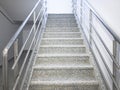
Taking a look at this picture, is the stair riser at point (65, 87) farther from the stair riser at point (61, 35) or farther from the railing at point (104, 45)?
the stair riser at point (61, 35)

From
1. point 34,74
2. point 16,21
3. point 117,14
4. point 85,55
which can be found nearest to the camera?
point 117,14

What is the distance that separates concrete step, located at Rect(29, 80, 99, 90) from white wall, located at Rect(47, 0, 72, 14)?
14.1 feet

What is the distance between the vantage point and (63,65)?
3.44 metres

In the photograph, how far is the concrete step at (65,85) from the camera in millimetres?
2908

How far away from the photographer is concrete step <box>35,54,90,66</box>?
11.8ft

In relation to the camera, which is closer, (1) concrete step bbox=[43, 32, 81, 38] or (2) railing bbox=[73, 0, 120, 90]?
(2) railing bbox=[73, 0, 120, 90]

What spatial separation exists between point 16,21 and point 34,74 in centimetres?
431

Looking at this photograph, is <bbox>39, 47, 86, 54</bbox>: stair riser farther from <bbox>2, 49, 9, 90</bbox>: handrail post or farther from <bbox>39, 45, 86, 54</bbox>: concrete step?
<bbox>2, 49, 9, 90</bbox>: handrail post

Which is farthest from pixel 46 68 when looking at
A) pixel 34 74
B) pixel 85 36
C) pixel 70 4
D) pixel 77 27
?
pixel 70 4

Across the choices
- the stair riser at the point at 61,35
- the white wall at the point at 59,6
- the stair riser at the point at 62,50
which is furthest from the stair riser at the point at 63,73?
the white wall at the point at 59,6

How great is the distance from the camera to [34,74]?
324 centimetres

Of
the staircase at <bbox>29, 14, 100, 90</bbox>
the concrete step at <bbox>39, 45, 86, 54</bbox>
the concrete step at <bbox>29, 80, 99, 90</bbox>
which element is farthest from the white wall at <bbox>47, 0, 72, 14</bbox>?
the concrete step at <bbox>29, 80, 99, 90</bbox>

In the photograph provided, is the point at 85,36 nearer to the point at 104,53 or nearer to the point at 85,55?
the point at 85,55

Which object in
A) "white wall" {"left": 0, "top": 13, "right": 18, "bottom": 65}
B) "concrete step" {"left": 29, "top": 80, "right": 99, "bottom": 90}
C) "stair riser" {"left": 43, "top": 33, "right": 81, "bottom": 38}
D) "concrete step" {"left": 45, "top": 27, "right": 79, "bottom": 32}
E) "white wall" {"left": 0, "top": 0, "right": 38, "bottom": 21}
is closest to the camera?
"concrete step" {"left": 29, "top": 80, "right": 99, "bottom": 90}
